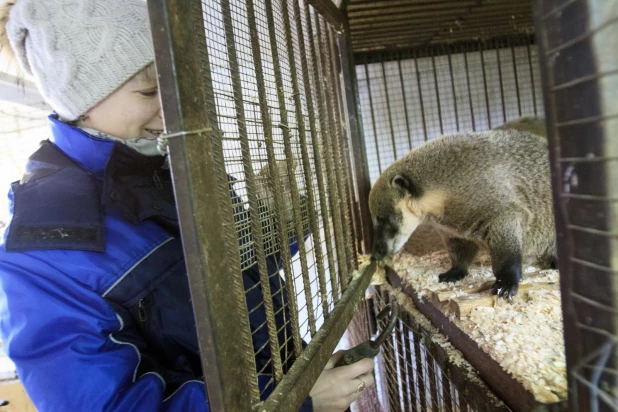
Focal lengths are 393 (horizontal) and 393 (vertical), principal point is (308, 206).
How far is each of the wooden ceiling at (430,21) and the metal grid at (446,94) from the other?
56cm

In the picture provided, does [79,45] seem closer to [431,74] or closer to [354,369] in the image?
[354,369]

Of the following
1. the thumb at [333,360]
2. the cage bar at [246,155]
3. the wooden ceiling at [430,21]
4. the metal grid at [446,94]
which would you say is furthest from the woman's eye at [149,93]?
the metal grid at [446,94]

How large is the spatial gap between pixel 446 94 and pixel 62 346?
498 cm

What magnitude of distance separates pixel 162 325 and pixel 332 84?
65.9 inches

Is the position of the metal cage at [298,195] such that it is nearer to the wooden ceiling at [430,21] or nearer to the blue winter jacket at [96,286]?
the blue winter jacket at [96,286]

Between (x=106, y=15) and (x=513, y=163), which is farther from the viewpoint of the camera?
(x=513, y=163)

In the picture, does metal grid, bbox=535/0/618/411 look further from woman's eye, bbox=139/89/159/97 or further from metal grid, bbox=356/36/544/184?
metal grid, bbox=356/36/544/184

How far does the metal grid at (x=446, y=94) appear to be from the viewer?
4.82m

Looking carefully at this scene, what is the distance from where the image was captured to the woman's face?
1280mm

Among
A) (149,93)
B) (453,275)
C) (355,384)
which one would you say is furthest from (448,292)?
(149,93)

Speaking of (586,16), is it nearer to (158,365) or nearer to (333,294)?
(158,365)

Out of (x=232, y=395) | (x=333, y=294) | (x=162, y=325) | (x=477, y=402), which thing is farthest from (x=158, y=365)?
(x=477, y=402)

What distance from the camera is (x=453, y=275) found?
88.9 inches

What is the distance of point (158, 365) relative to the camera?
1.26 metres
